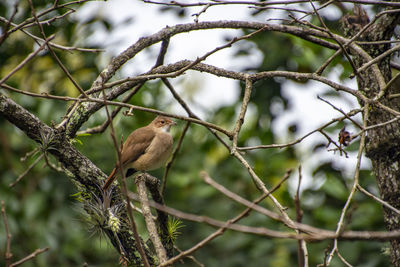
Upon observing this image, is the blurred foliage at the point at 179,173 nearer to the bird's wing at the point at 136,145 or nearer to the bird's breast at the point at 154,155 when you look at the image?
the bird's wing at the point at 136,145

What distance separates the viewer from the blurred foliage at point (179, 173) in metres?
5.75

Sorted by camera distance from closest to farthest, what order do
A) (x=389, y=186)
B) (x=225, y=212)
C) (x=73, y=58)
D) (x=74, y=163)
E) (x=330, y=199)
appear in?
(x=74, y=163), (x=389, y=186), (x=330, y=199), (x=225, y=212), (x=73, y=58)

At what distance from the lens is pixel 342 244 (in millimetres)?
5121

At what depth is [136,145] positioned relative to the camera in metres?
5.30

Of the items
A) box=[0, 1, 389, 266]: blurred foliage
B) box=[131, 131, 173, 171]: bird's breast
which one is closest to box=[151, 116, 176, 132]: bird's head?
box=[131, 131, 173, 171]: bird's breast

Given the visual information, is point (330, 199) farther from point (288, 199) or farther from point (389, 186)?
point (389, 186)

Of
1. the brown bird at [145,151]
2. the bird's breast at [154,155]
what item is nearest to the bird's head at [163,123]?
the brown bird at [145,151]

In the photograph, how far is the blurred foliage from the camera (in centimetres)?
575

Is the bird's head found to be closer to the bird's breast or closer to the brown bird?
the brown bird

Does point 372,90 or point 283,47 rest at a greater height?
point 283,47

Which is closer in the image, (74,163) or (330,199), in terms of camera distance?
(74,163)

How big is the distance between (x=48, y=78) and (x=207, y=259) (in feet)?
11.3

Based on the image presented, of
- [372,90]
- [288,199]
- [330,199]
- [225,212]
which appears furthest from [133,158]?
[372,90]

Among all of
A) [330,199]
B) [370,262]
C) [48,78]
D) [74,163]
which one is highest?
[48,78]
